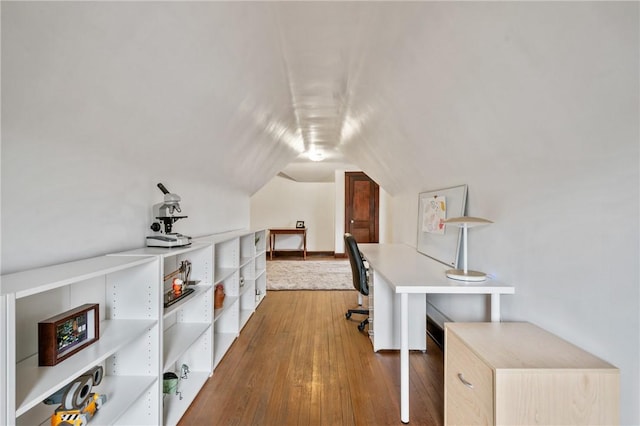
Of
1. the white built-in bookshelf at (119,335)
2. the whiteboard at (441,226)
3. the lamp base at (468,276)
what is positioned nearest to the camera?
the white built-in bookshelf at (119,335)

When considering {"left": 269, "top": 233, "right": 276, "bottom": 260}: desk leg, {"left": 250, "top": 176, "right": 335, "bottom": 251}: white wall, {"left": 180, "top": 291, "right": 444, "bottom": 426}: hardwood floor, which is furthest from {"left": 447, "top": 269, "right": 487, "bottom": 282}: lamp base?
{"left": 250, "top": 176, "right": 335, "bottom": 251}: white wall

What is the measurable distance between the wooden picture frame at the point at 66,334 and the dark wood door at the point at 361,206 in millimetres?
6079

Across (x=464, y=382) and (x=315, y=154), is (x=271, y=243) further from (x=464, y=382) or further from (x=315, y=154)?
(x=464, y=382)

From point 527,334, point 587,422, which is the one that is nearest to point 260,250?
point 527,334

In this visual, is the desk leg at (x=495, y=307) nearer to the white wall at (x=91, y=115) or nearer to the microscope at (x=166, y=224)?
the microscope at (x=166, y=224)

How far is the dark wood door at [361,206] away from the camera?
7098 mm

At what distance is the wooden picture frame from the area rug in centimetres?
346

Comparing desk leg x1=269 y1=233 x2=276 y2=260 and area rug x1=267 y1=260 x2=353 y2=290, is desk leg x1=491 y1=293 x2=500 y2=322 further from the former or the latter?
desk leg x1=269 y1=233 x2=276 y2=260

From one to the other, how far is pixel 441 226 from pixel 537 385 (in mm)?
1750

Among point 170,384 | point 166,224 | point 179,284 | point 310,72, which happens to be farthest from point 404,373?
point 310,72

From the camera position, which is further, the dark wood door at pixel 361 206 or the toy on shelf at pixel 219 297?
the dark wood door at pixel 361 206

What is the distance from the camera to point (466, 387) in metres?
1.31

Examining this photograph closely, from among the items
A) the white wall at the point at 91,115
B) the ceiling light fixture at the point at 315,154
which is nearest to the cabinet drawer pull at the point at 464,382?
the white wall at the point at 91,115

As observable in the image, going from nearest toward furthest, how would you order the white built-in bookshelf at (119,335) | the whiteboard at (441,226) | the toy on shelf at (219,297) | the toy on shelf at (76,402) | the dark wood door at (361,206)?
1. the white built-in bookshelf at (119,335)
2. the toy on shelf at (76,402)
3. the whiteboard at (441,226)
4. the toy on shelf at (219,297)
5. the dark wood door at (361,206)
